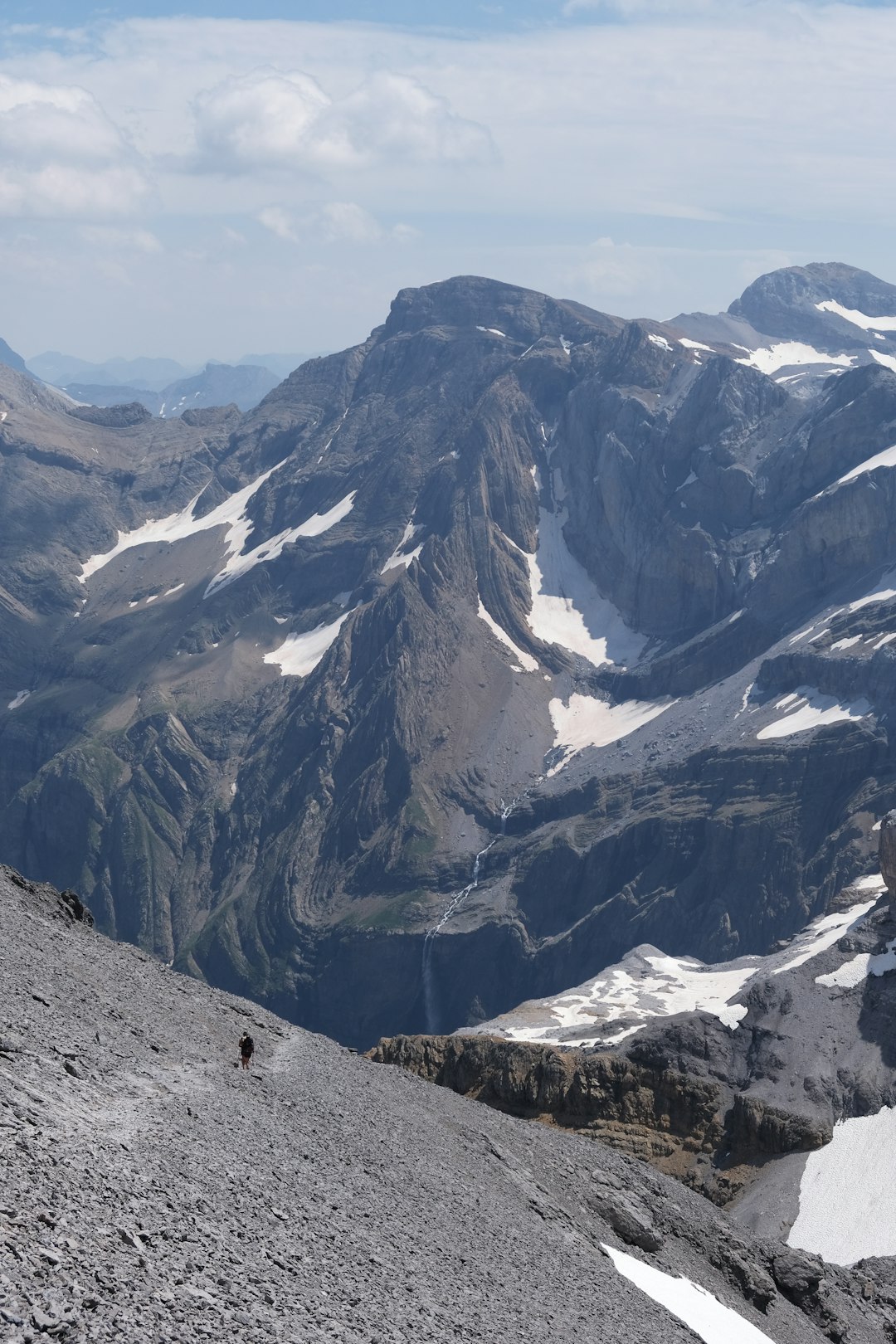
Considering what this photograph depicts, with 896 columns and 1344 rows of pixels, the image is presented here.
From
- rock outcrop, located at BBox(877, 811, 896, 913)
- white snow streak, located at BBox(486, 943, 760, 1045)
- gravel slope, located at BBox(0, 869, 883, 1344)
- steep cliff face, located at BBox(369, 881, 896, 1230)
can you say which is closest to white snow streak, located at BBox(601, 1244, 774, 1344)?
gravel slope, located at BBox(0, 869, 883, 1344)

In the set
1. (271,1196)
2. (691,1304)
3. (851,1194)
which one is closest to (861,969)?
(851,1194)

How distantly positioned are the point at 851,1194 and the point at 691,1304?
40398 mm

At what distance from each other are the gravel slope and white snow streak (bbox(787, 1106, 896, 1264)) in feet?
69.0

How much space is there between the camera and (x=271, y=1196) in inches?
1704

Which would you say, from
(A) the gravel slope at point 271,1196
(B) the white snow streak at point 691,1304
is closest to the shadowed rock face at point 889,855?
(A) the gravel slope at point 271,1196

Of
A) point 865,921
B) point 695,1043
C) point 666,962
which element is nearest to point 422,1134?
point 695,1043

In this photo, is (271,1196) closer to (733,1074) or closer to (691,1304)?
(691,1304)

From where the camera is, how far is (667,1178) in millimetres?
69375

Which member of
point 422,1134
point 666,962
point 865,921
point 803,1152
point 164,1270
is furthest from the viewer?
point 666,962

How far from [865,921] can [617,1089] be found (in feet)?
124

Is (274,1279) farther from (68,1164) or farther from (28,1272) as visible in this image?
(28,1272)

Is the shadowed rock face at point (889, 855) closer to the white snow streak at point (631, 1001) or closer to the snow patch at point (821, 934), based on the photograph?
the snow patch at point (821, 934)

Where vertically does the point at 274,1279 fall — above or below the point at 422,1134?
above

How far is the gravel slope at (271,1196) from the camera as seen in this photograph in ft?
111
